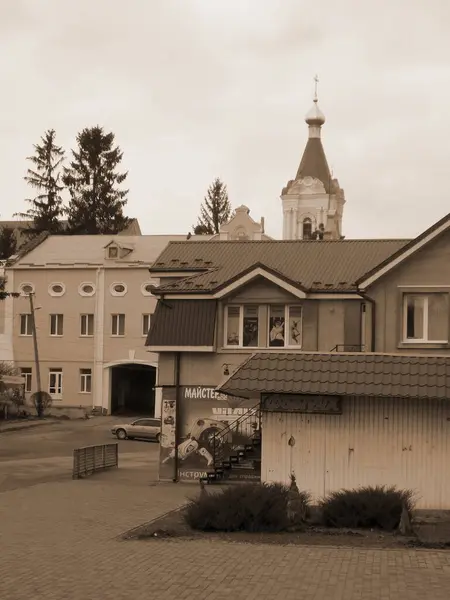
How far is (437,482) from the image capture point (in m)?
23.3

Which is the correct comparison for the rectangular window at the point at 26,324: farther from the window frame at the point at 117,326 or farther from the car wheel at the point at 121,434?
the car wheel at the point at 121,434

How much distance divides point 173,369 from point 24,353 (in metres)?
36.9

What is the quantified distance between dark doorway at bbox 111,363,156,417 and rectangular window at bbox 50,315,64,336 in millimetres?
4496

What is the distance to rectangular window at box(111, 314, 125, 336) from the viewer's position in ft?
217

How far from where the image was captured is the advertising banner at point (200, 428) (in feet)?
104

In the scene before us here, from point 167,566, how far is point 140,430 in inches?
1521

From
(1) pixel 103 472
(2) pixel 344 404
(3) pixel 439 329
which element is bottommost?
(1) pixel 103 472

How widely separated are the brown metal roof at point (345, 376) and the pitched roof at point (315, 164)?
68415mm

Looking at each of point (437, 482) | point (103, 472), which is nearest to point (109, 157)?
point (103, 472)

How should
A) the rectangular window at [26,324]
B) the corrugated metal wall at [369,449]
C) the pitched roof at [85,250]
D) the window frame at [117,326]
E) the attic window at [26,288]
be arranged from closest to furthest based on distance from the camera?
the corrugated metal wall at [369,449]
the window frame at [117,326]
the pitched roof at [85,250]
the attic window at [26,288]
the rectangular window at [26,324]

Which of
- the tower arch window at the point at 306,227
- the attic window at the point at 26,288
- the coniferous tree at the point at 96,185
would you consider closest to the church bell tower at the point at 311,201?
the tower arch window at the point at 306,227

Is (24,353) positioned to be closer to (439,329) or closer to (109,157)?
(109,157)

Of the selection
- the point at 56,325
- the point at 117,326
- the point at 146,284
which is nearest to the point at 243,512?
the point at 146,284

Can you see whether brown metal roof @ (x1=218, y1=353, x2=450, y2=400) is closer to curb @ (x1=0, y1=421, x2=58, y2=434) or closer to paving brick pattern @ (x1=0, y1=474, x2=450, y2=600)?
paving brick pattern @ (x1=0, y1=474, x2=450, y2=600)
